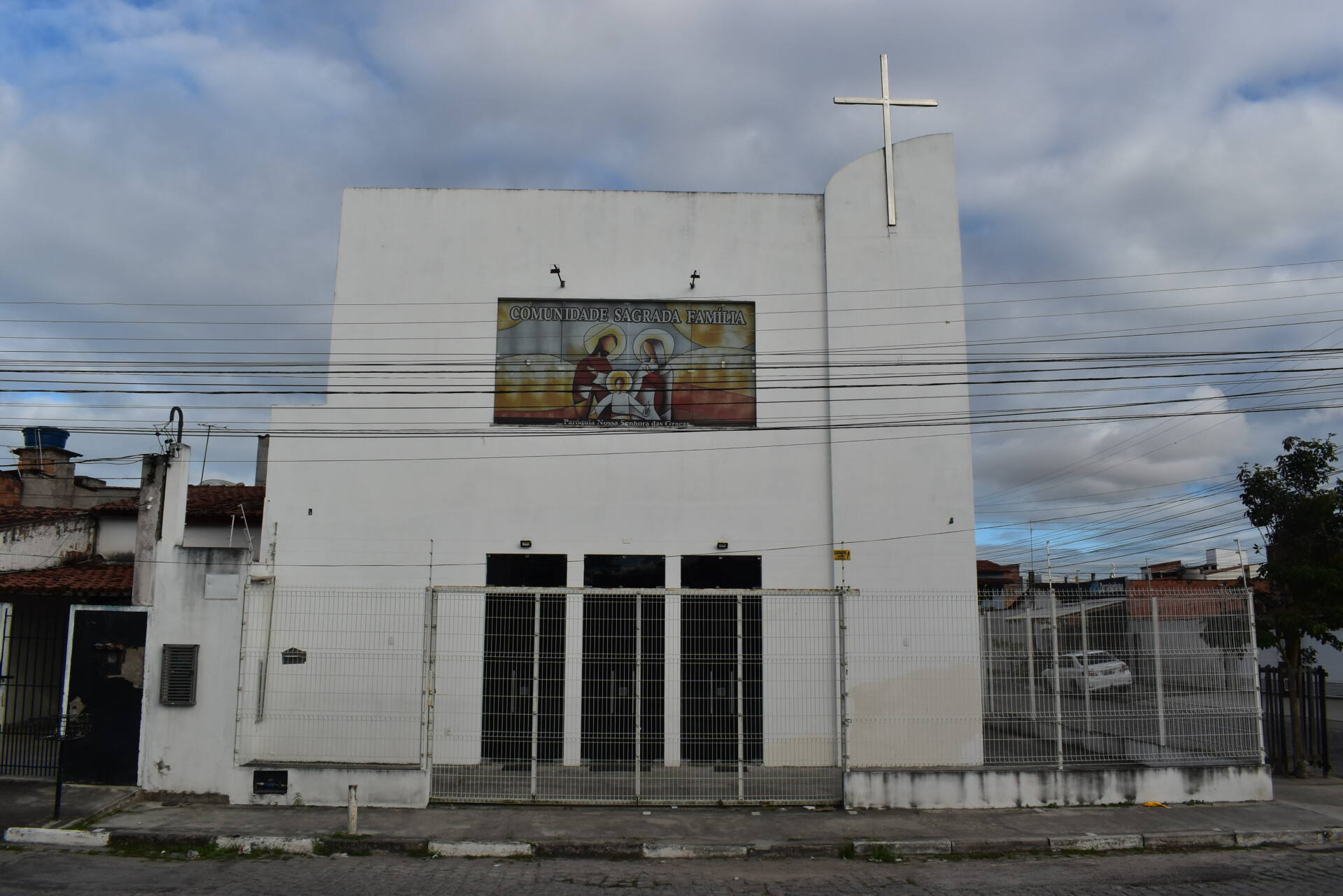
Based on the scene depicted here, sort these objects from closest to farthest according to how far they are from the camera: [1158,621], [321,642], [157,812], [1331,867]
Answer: [1331,867]
[157,812]
[1158,621]
[321,642]

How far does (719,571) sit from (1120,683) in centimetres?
549

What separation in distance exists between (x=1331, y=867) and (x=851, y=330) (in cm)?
849

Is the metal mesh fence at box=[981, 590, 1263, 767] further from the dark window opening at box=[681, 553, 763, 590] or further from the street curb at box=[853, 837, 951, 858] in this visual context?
the dark window opening at box=[681, 553, 763, 590]

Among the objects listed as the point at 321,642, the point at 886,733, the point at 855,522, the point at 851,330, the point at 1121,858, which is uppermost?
the point at 851,330

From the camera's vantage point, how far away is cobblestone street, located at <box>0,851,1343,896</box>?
746 centimetres

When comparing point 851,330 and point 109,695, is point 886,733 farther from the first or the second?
point 109,695

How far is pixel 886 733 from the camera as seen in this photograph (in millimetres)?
11805

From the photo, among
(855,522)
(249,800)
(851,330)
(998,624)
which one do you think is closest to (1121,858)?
(998,624)

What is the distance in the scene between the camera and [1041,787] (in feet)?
32.9

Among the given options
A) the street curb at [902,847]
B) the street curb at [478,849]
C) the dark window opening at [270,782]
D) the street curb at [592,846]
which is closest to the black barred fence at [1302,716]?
the street curb at [592,846]

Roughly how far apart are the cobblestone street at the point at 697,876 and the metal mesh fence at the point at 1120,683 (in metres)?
1.68

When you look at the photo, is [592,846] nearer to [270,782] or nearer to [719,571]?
[270,782]

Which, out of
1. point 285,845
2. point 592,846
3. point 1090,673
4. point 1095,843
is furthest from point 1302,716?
point 285,845

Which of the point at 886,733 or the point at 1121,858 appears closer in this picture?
the point at 1121,858
